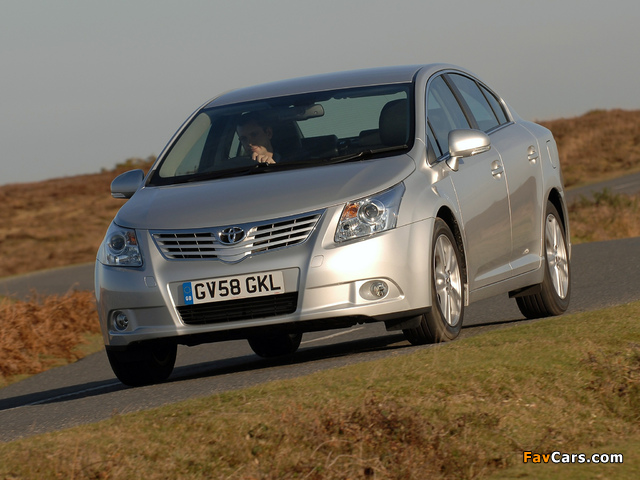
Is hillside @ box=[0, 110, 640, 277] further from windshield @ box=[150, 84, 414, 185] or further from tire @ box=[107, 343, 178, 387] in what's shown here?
tire @ box=[107, 343, 178, 387]

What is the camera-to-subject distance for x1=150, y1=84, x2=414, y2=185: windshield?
7.75 m

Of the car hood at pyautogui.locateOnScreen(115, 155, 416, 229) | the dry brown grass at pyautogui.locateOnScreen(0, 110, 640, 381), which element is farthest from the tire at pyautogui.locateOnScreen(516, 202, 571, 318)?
the dry brown grass at pyautogui.locateOnScreen(0, 110, 640, 381)

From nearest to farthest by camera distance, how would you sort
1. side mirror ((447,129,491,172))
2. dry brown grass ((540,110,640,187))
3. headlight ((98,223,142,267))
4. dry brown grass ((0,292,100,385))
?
headlight ((98,223,142,267))
side mirror ((447,129,491,172))
dry brown grass ((0,292,100,385))
dry brown grass ((540,110,640,187))

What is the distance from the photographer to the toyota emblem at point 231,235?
6848mm

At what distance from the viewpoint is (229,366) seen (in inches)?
369

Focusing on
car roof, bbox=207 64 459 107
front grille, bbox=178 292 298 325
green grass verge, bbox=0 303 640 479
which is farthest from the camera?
car roof, bbox=207 64 459 107

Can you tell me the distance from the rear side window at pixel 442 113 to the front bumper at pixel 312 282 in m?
1.21

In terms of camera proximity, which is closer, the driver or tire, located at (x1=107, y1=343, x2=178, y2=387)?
tire, located at (x1=107, y1=343, x2=178, y2=387)

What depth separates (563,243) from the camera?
31.5ft

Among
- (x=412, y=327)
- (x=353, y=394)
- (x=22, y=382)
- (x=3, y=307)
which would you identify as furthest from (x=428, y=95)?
(x=3, y=307)

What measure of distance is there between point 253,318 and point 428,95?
2279 millimetres

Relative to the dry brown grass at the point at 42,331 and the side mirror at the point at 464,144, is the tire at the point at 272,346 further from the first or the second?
the dry brown grass at the point at 42,331

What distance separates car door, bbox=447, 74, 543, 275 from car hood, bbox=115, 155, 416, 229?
1534 mm

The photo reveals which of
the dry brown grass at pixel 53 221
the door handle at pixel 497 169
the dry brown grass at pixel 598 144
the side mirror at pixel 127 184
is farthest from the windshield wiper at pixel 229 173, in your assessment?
the dry brown grass at pixel 598 144
